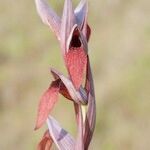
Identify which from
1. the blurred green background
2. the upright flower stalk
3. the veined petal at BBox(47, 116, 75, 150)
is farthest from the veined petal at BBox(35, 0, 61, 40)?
the blurred green background

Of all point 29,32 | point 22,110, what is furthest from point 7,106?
point 29,32

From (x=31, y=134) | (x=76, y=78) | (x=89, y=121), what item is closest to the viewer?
(x=76, y=78)

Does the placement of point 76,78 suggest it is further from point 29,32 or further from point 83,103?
point 29,32

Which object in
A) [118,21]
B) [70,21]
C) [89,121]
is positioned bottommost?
[118,21]

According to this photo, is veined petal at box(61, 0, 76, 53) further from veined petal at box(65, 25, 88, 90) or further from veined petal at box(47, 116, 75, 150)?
veined petal at box(47, 116, 75, 150)

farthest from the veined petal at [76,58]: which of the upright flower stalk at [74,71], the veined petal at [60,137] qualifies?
Answer: the veined petal at [60,137]

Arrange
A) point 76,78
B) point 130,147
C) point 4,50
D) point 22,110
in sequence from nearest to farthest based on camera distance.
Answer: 1. point 76,78
2. point 130,147
3. point 22,110
4. point 4,50

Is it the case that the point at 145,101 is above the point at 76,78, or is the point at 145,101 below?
below

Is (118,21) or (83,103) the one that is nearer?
(83,103)
